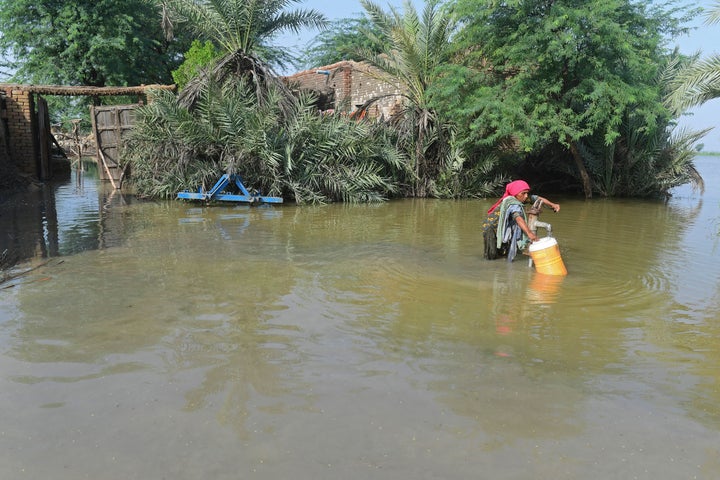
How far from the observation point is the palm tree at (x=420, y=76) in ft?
48.6

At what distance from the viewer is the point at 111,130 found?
1683 cm

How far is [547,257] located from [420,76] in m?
9.91

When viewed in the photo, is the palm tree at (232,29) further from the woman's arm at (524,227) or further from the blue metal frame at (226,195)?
the woman's arm at (524,227)

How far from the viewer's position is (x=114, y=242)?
327 inches

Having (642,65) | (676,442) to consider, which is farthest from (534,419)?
(642,65)

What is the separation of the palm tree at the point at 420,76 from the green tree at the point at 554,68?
2.28 ft

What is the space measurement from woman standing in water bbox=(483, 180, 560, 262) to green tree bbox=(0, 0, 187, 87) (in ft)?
69.8

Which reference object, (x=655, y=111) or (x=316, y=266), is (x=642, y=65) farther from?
(x=316, y=266)

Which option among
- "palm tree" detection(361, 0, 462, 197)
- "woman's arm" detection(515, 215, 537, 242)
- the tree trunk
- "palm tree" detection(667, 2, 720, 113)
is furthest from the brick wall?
"woman's arm" detection(515, 215, 537, 242)

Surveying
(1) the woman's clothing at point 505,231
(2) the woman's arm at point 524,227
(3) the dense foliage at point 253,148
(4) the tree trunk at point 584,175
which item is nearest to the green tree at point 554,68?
(4) the tree trunk at point 584,175

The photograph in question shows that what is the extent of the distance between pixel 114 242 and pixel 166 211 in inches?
141

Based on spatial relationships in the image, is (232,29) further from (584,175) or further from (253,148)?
(584,175)

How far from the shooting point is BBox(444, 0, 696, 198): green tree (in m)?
13.0

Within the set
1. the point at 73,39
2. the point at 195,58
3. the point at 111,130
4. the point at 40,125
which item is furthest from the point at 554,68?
the point at 73,39
